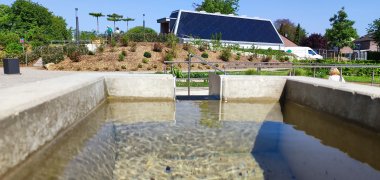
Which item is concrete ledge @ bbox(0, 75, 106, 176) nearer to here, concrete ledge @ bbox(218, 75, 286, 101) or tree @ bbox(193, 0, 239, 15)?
concrete ledge @ bbox(218, 75, 286, 101)

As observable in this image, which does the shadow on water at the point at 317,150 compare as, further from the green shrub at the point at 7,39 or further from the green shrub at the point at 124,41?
the green shrub at the point at 7,39

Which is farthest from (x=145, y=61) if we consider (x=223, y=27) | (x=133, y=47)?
(x=223, y=27)

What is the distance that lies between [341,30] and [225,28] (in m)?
17.0

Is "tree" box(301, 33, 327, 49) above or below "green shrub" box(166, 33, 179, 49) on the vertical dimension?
above

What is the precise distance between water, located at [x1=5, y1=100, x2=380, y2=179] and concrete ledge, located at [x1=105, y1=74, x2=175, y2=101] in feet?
6.16

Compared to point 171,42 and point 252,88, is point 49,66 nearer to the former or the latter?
point 171,42

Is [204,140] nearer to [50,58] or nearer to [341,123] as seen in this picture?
[341,123]

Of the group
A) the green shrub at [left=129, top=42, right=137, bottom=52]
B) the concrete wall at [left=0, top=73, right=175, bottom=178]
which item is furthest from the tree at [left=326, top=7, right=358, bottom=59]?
the concrete wall at [left=0, top=73, right=175, bottom=178]

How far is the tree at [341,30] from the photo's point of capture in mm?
49531

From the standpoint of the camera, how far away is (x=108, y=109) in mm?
9664

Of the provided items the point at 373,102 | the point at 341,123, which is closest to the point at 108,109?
the point at 341,123

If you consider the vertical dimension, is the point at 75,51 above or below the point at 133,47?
below

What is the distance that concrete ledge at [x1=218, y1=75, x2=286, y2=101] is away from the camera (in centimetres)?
1116

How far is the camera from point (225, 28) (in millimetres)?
50750
